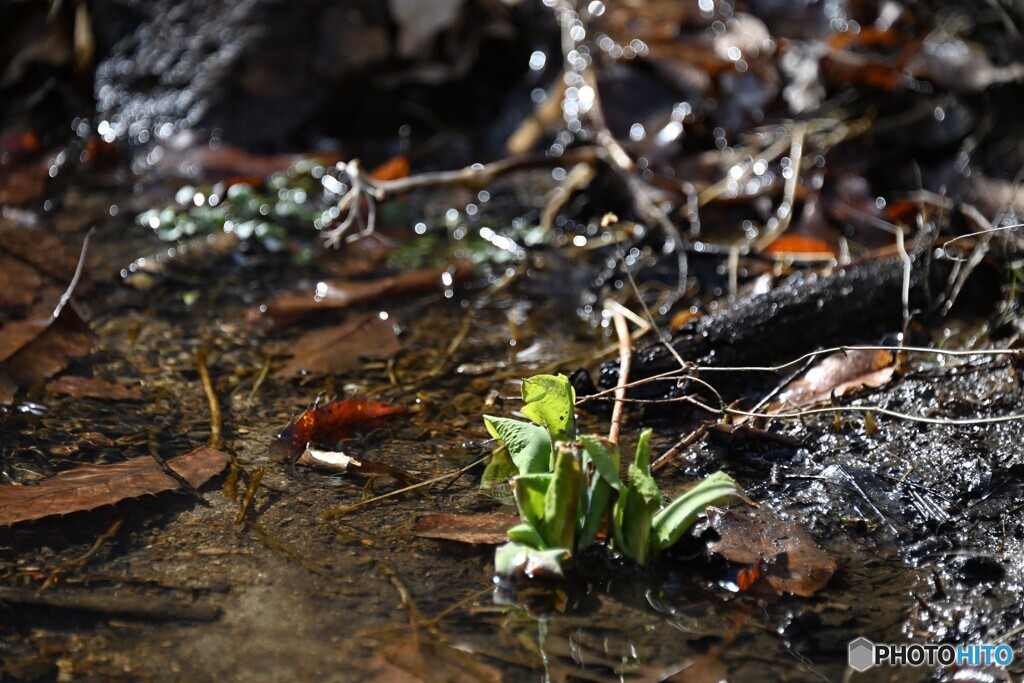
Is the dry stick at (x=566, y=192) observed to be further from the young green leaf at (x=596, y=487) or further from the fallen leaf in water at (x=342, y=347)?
the young green leaf at (x=596, y=487)

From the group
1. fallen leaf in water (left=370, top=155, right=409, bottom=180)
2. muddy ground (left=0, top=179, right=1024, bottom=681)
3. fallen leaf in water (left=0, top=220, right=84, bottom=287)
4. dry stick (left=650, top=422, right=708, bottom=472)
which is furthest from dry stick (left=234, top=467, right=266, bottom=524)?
fallen leaf in water (left=370, top=155, right=409, bottom=180)

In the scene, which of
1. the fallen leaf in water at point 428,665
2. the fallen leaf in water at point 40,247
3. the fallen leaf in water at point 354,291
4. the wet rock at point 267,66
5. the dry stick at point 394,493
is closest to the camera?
the fallen leaf in water at point 428,665

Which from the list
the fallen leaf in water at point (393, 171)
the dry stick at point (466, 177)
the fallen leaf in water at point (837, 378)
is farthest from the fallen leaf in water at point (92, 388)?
the fallen leaf in water at point (393, 171)

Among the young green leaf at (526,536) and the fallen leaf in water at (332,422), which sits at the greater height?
the young green leaf at (526,536)

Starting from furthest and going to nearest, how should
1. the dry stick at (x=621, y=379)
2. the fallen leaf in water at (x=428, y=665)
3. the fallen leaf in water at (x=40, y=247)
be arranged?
the fallen leaf in water at (x=40, y=247) → the dry stick at (x=621, y=379) → the fallen leaf in water at (x=428, y=665)

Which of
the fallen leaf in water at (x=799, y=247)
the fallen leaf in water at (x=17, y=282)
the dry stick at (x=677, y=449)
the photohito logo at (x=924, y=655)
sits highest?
the fallen leaf in water at (x=17, y=282)

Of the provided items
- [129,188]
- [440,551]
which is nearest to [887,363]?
[440,551]

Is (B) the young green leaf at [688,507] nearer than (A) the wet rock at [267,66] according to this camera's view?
Yes

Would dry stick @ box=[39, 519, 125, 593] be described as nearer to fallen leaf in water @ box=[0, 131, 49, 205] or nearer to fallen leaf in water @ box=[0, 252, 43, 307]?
fallen leaf in water @ box=[0, 252, 43, 307]
